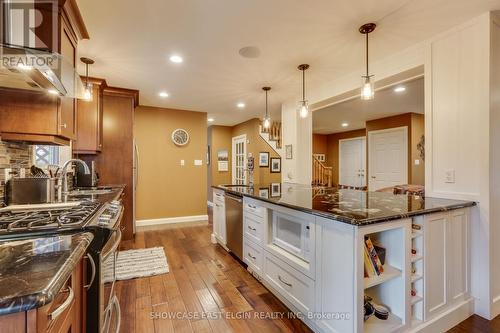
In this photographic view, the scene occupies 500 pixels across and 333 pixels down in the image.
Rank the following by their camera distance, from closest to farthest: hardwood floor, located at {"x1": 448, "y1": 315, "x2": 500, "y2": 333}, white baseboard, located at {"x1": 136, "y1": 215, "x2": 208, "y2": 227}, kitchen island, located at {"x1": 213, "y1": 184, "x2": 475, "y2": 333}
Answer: kitchen island, located at {"x1": 213, "y1": 184, "x2": 475, "y2": 333}, hardwood floor, located at {"x1": 448, "y1": 315, "x2": 500, "y2": 333}, white baseboard, located at {"x1": 136, "y1": 215, "x2": 208, "y2": 227}

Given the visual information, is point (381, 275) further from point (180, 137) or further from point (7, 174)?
point (180, 137)

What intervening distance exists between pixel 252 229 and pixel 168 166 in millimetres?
3218

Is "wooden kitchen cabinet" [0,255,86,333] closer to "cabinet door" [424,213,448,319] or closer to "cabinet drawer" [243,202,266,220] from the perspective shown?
"cabinet drawer" [243,202,266,220]

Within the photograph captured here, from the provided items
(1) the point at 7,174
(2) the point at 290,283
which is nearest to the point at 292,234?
(2) the point at 290,283

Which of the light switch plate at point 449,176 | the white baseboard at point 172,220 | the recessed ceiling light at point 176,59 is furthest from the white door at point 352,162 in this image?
the recessed ceiling light at point 176,59

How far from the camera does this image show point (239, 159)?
6.99 metres

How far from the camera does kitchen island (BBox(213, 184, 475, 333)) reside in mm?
1462

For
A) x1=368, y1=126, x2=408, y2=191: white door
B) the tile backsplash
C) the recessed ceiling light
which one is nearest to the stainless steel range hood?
the tile backsplash

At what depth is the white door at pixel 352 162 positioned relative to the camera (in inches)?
325

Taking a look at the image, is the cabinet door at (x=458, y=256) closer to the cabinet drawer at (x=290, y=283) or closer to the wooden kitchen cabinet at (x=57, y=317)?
the cabinet drawer at (x=290, y=283)

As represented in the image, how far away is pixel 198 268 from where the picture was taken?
2855 millimetres

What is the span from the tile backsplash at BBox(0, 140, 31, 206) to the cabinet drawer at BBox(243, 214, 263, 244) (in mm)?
2053

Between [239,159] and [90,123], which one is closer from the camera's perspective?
[90,123]

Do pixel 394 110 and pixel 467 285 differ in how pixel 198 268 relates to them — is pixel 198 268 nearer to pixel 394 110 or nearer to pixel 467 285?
pixel 467 285
